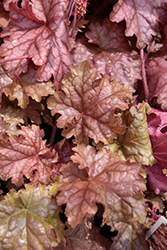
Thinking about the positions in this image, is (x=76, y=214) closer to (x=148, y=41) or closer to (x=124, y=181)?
(x=124, y=181)

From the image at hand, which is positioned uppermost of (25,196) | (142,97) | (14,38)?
(14,38)

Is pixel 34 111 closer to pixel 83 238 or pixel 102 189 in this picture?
pixel 102 189

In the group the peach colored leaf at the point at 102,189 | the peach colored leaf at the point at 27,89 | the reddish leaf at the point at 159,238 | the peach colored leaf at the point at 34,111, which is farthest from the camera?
the peach colored leaf at the point at 34,111

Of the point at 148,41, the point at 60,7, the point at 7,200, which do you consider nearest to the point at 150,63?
the point at 148,41

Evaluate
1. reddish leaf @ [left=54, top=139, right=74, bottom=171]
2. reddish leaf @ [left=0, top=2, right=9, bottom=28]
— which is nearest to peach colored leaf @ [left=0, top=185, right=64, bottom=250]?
reddish leaf @ [left=54, top=139, right=74, bottom=171]

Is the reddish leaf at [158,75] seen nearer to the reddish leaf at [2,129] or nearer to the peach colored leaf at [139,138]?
the peach colored leaf at [139,138]

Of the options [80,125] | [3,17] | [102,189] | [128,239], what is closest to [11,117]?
[80,125]

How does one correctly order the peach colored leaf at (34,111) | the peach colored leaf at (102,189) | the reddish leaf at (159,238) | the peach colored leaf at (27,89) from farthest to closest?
the peach colored leaf at (34,111), the peach colored leaf at (27,89), the reddish leaf at (159,238), the peach colored leaf at (102,189)

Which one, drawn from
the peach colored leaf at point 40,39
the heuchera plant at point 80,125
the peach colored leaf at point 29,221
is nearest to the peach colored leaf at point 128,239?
the heuchera plant at point 80,125
